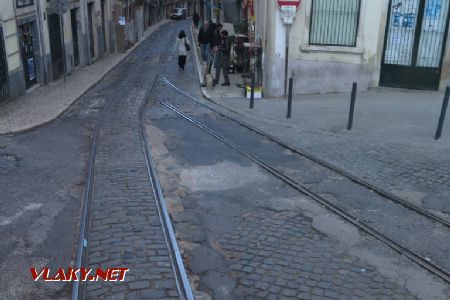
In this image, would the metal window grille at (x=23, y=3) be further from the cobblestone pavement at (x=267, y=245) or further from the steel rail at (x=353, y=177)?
the cobblestone pavement at (x=267, y=245)

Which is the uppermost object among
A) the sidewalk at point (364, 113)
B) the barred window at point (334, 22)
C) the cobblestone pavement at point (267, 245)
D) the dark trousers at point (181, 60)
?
the barred window at point (334, 22)

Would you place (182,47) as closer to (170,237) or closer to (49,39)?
(49,39)

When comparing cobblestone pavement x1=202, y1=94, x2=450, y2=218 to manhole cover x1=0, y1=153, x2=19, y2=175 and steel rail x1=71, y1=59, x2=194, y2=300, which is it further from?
manhole cover x1=0, y1=153, x2=19, y2=175

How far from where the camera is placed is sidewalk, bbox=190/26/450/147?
10180 mm

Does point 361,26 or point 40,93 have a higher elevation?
point 361,26

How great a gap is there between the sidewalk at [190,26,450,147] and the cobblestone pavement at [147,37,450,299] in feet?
10.6

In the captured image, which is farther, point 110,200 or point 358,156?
point 358,156

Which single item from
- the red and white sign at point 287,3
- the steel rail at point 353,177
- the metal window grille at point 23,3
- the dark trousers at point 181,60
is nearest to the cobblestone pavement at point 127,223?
the steel rail at point 353,177

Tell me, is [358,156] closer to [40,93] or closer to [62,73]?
[40,93]

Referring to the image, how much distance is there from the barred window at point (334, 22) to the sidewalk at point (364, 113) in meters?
1.55

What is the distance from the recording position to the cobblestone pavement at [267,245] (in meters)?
4.79

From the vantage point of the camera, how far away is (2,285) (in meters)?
4.73

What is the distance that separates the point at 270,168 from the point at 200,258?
3.16 meters

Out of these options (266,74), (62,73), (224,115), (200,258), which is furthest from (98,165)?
(62,73)
